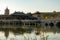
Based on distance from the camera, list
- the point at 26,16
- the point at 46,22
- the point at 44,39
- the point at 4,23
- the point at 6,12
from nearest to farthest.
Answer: the point at 44,39 → the point at 46,22 → the point at 4,23 → the point at 26,16 → the point at 6,12

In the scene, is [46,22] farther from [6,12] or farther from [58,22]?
[6,12]

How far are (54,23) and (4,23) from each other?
45.6 feet

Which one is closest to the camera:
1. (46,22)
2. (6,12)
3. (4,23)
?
(46,22)

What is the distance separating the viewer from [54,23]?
6088cm

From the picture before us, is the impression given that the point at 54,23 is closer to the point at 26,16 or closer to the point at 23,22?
the point at 23,22

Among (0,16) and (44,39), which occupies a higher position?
(44,39)

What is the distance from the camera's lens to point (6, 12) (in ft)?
314

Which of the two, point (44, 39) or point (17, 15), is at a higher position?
point (44, 39)

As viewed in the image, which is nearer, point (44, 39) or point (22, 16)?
point (44, 39)

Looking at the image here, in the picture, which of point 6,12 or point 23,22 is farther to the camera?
point 6,12

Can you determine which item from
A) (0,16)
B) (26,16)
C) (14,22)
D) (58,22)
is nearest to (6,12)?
(0,16)

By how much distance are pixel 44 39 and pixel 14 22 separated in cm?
5596

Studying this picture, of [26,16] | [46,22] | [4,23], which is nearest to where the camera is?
[46,22]

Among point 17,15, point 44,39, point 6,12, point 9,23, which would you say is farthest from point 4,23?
point 44,39
